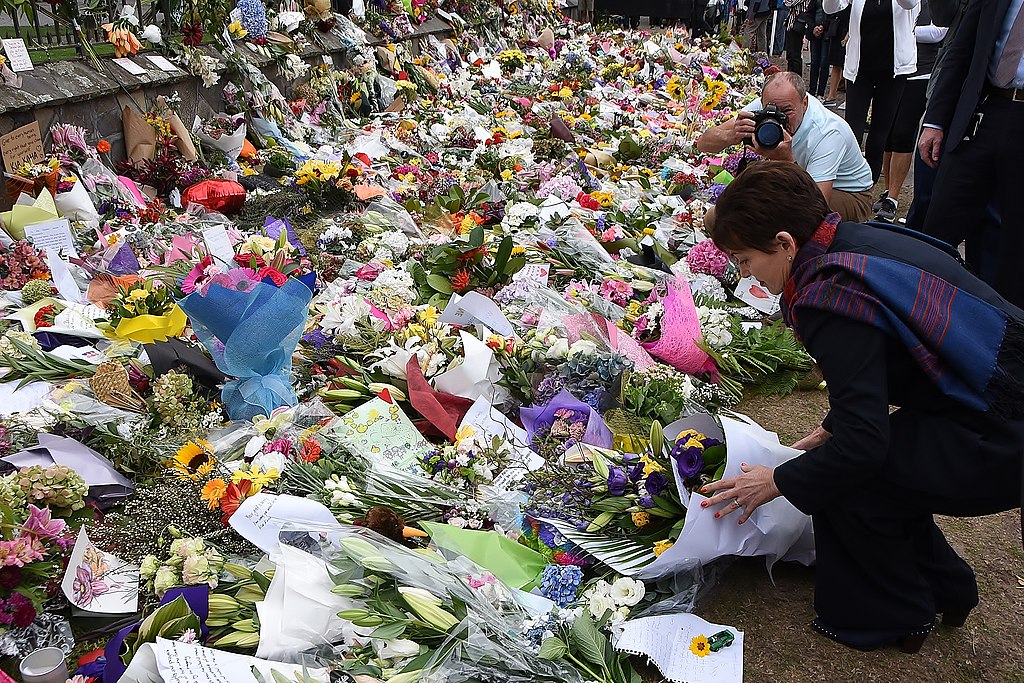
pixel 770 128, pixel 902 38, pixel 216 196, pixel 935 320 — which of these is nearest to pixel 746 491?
pixel 935 320

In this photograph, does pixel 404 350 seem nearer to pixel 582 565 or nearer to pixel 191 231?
pixel 582 565

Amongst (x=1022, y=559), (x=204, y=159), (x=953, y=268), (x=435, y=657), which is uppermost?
(x=953, y=268)

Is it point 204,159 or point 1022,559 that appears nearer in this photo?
point 1022,559

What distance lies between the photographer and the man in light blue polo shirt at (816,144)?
4.04m

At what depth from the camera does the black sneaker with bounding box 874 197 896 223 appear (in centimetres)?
539

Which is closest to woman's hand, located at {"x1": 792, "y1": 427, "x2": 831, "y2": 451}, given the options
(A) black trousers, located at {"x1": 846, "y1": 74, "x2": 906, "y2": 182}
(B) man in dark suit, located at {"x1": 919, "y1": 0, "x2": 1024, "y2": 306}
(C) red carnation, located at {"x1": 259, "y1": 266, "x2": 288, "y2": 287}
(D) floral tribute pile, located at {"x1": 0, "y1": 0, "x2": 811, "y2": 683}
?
(D) floral tribute pile, located at {"x1": 0, "y1": 0, "x2": 811, "y2": 683}

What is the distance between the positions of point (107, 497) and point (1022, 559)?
8.81ft

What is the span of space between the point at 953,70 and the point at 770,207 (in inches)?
75.1

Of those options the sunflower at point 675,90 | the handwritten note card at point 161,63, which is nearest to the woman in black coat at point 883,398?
the handwritten note card at point 161,63

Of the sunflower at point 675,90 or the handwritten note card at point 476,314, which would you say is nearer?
the handwritten note card at point 476,314

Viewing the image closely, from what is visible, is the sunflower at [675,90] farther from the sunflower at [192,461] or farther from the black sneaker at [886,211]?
the sunflower at [192,461]

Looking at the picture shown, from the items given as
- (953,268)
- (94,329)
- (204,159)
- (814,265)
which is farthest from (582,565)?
(204,159)

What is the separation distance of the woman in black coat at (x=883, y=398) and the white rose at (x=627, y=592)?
0.29m

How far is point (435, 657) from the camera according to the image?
1.87 m
